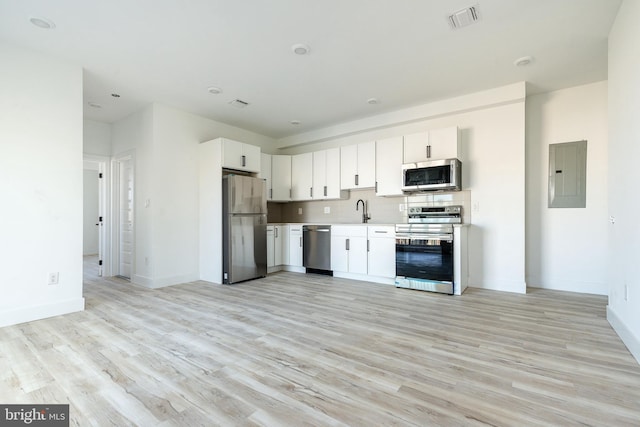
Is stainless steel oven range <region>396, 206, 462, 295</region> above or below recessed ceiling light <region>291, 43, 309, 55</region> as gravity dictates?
below

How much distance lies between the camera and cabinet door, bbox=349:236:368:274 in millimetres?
4652

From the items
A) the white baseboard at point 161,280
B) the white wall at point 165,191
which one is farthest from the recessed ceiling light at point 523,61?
the white baseboard at point 161,280

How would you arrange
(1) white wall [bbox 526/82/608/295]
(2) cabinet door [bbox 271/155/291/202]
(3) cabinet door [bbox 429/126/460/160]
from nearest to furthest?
(1) white wall [bbox 526/82/608/295] → (3) cabinet door [bbox 429/126/460/160] → (2) cabinet door [bbox 271/155/291/202]

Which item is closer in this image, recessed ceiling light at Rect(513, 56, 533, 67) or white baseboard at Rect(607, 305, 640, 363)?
white baseboard at Rect(607, 305, 640, 363)

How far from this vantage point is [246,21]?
2.57m

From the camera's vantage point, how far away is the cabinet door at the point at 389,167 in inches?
181

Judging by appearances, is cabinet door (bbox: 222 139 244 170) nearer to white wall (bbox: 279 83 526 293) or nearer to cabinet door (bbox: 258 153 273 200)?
cabinet door (bbox: 258 153 273 200)

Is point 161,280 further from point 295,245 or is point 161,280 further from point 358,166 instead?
point 358,166

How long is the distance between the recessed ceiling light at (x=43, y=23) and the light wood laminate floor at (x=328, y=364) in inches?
108

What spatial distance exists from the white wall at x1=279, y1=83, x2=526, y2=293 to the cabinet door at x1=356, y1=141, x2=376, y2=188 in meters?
0.92

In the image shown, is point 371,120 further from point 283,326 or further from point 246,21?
point 283,326

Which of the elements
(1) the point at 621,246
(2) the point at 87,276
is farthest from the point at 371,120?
(2) the point at 87,276

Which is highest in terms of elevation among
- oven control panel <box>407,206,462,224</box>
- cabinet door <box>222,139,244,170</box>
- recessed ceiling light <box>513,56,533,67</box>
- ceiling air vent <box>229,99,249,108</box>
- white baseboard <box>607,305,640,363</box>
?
recessed ceiling light <box>513,56,533,67</box>

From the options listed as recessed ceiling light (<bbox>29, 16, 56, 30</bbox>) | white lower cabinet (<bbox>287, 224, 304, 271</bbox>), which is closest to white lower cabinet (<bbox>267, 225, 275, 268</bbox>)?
white lower cabinet (<bbox>287, 224, 304, 271</bbox>)
